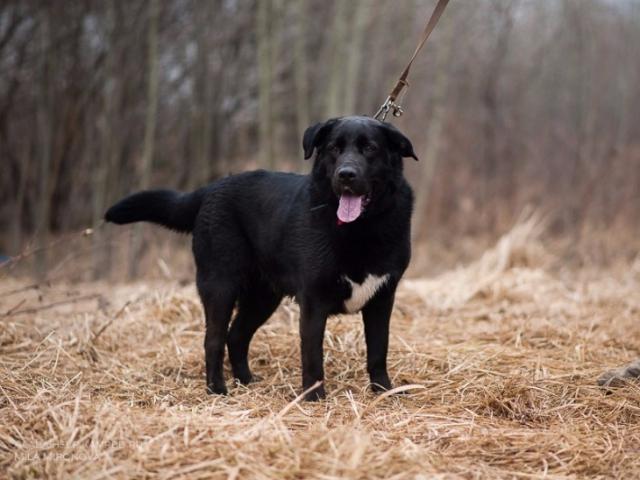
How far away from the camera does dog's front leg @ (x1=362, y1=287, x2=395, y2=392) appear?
374 cm

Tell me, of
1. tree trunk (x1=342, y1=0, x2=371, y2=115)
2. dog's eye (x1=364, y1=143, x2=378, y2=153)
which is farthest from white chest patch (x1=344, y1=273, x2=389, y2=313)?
tree trunk (x1=342, y1=0, x2=371, y2=115)

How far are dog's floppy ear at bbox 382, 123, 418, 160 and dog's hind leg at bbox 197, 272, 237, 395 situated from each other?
1.16 meters

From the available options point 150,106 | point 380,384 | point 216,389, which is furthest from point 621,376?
point 150,106

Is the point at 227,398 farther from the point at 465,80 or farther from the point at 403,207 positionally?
the point at 465,80

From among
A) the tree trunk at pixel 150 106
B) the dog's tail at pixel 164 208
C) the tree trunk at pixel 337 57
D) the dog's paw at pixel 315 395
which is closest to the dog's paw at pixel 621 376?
the dog's paw at pixel 315 395

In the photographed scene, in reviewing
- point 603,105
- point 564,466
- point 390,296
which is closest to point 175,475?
point 564,466

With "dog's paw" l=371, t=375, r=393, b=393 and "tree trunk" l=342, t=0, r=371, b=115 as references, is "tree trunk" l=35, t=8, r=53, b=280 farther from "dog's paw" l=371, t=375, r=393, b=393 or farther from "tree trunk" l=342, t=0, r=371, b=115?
"dog's paw" l=371, t=375, r=393, b=393

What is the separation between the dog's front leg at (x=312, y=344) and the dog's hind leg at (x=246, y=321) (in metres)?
0.60

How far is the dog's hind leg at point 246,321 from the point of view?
4.20 metres

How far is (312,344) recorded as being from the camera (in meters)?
3.60

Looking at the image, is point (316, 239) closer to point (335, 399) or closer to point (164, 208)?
point (335, 399)

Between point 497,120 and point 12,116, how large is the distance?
8.19 m

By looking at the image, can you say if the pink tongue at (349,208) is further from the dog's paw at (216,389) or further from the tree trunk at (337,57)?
the tree trunk at (337,57)

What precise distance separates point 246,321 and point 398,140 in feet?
4.59
